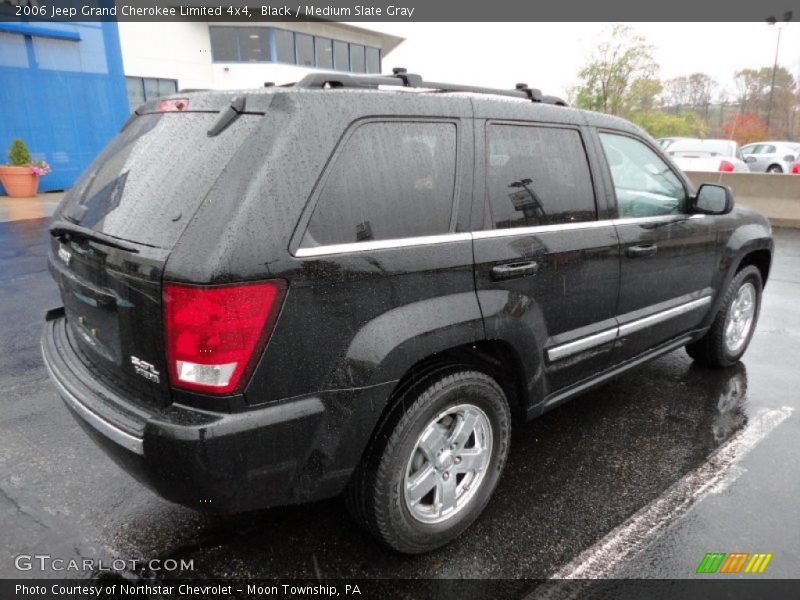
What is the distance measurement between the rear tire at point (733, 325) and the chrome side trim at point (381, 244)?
9.23 feet

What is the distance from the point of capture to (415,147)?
2.35 metres

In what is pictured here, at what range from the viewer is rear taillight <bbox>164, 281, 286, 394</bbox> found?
186 centimetres

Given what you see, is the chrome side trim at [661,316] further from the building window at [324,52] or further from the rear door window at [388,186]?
the building window at [324,52]

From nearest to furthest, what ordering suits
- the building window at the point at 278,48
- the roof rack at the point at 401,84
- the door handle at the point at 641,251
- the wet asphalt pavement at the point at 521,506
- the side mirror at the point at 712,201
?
the roof rack at the point at 401,84 < the wet asphalt pavement at the point at 521,506 < the door handle at the point at 641,251 < the side mirror at the point at 712,201 < the building window at the point at 278,48

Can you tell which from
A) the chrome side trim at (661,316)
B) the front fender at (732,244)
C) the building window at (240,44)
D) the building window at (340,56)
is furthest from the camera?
the building window at (340,56)

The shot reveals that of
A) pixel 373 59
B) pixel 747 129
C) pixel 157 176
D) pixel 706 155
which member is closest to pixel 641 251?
pixel 157 176

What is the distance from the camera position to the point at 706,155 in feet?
54.9

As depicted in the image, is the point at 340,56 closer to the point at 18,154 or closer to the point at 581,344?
the point at 18,154

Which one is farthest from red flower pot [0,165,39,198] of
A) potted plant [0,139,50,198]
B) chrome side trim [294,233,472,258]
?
chrome side trim [294,233,472,258]

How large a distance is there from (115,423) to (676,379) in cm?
388

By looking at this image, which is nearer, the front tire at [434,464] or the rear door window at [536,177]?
the front tire at [434,464]

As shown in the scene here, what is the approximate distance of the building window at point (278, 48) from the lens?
29.0 meters

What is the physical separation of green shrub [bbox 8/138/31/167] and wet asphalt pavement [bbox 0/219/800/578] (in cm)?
1251

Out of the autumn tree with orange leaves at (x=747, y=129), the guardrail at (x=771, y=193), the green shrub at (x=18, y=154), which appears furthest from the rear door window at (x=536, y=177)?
the autumn tree with orange leaves at (x=747, y=129)
